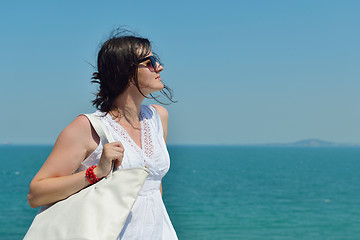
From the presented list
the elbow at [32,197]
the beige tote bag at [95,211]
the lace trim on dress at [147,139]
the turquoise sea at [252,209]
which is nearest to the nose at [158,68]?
the lace trim on dress at [147,139]

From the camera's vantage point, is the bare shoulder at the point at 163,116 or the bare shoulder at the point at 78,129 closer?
the bare shoulder at the point at 78,129

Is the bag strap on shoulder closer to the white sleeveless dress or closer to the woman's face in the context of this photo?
the white sleeveless dress

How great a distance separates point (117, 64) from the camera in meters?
2.24

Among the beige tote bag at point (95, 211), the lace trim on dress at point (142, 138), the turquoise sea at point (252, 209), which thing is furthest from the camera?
the turquoise sea at point (252, 209)

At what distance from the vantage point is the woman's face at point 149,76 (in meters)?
2.27

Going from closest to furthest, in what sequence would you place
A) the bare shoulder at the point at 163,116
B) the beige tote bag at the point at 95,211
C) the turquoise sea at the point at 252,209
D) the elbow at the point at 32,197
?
the beige tote bag at the point at 95,211, the elbow at the point at 32,197, the bare shoulder at the point at 163,116, the turquoise sea at the point at 252,209

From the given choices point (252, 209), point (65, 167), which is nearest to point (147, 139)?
point (65, 167)

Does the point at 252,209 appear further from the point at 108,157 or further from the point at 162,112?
the point at 108,157

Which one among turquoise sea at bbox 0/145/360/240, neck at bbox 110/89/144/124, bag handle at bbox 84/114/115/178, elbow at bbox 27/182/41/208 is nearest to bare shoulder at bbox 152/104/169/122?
neck at bbox 110/89/144/124

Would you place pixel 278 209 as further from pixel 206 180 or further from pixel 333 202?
pixel 206 180

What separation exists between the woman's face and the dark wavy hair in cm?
2

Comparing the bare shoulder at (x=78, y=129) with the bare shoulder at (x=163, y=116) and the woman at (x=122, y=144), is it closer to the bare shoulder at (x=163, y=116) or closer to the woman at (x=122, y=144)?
the woman at (x=122, y=144)

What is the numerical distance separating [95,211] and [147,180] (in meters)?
0.33

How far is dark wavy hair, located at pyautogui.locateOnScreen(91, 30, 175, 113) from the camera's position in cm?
223
